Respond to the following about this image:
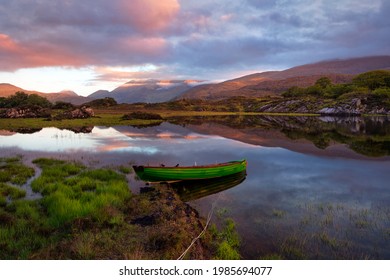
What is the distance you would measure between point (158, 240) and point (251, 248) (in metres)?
4.38

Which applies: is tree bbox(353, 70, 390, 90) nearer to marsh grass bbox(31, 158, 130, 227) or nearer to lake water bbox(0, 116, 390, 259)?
lake water bbox(0, 116, 390, 259)

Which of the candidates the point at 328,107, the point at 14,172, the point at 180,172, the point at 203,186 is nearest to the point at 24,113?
the point at 14,172

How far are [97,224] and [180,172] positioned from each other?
9189 millimetres

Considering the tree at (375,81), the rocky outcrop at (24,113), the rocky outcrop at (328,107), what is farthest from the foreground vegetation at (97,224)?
the tree at (375,81)

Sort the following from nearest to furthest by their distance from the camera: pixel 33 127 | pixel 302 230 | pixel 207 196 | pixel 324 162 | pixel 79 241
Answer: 1. pixel 79 241
2. pixel 302 230
3. pixel 207 196
4. pixel 324 162
5. pixel 33 127

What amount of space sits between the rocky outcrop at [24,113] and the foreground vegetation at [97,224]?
7748 centimetres

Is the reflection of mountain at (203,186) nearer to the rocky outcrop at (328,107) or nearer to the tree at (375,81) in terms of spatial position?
the rocky outcrop at (328,107)

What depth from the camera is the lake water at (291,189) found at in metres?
13.7

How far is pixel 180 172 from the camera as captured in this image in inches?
861

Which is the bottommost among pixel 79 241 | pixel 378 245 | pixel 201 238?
pixel 378 245

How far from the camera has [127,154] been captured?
35.2m
